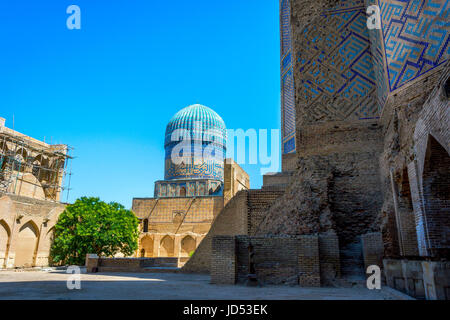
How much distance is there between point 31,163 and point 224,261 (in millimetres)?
22230

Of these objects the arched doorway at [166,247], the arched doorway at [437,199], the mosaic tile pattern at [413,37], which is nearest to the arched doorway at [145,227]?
→ the arched doorway at [166,247]

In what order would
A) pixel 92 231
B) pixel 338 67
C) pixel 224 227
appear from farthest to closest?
pixel 92 231, pixel 224 227, pixel 338 67

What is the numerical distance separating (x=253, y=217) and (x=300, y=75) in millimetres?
4558

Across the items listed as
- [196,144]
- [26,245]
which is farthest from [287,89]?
Answer: [196,144]

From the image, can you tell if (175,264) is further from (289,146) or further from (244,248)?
(244,248)

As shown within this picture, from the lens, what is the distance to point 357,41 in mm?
9633

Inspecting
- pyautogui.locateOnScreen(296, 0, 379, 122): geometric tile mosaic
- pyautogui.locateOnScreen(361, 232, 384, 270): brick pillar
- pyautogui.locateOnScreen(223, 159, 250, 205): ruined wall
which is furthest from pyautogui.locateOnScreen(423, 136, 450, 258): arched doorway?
pyautogui.locateOnScreen(223, 159, 250, 205): ruined wall

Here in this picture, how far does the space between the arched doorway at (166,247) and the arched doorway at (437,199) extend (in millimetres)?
24738

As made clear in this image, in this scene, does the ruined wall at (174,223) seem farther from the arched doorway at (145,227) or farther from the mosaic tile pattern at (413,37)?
the mosaic tile pattern at (413,37)

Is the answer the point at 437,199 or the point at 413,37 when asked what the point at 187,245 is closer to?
the point at 413,37

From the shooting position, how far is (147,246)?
2800 cm

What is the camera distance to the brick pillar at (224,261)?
690 centimetres
